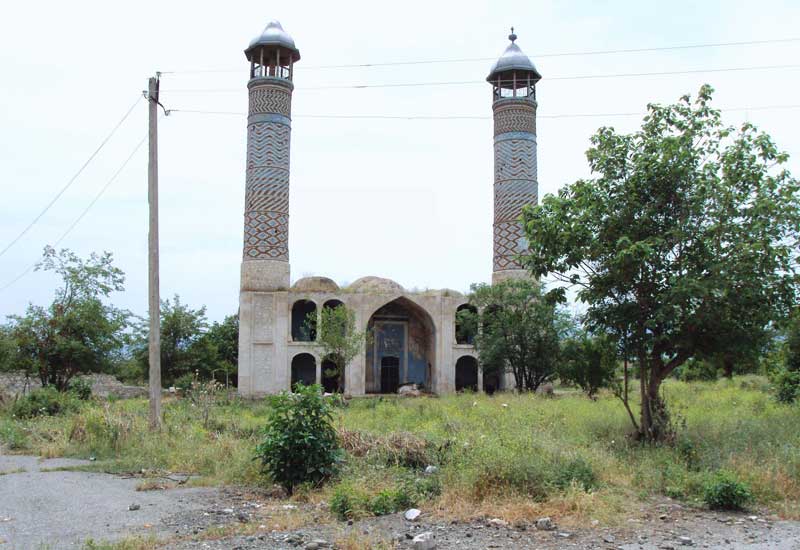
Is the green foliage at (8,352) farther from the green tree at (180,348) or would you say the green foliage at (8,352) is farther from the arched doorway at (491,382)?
the arched doorway at (491,382)

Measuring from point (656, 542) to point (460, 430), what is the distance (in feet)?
19.6

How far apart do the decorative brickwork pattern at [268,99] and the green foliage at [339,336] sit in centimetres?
800

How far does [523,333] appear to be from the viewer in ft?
82.0

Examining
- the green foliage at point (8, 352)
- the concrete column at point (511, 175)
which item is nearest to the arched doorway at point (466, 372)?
the concrete column at point (511, 175)

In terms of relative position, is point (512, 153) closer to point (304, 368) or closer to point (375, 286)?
point (375, 286)

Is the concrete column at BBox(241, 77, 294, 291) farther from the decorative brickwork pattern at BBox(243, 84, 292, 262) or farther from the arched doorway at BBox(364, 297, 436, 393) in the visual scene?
the arched doorway at BBox(364, 297, 436, 393)

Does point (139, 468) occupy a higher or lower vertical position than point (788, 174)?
lower

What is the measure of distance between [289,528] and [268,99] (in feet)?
77.7

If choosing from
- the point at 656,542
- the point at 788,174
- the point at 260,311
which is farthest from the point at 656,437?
the point at 260,311

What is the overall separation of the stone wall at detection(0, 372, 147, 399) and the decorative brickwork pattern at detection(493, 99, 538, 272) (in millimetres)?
15199

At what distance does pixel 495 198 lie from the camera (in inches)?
1201

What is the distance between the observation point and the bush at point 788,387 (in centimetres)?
1642

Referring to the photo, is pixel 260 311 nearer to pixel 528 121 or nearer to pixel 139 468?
pixel 528 121

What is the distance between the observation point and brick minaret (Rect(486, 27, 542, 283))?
2967cm
